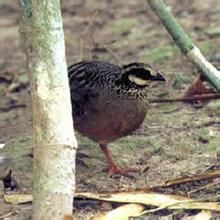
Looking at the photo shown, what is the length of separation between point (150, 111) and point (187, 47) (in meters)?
Result: 1.21

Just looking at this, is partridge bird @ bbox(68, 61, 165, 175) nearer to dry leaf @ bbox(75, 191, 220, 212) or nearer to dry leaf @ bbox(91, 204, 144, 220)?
dry leaf @ bbox(75, 191, 220, 212)

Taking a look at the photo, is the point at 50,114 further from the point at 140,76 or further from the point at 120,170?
the point at 140,76

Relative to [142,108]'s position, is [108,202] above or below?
below

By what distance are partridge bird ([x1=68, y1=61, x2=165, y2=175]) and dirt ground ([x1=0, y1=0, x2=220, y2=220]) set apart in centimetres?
23

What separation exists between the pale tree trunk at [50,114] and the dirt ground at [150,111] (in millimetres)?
506

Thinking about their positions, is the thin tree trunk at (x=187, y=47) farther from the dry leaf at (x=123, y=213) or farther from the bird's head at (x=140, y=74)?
the dry leaf at (x=123, y=213)

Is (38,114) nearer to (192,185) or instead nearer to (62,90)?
(62,90)

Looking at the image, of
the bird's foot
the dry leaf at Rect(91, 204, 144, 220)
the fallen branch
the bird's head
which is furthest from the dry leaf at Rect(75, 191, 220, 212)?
the fallen branch

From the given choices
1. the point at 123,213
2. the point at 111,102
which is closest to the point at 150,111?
the point at 111,102

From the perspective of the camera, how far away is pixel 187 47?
5.20 meters

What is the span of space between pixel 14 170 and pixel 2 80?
2.37 metres

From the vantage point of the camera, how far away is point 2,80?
293 inches

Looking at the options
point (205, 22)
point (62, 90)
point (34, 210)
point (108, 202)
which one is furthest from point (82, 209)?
point (205, 22)

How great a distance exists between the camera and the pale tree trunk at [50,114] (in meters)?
3.87
